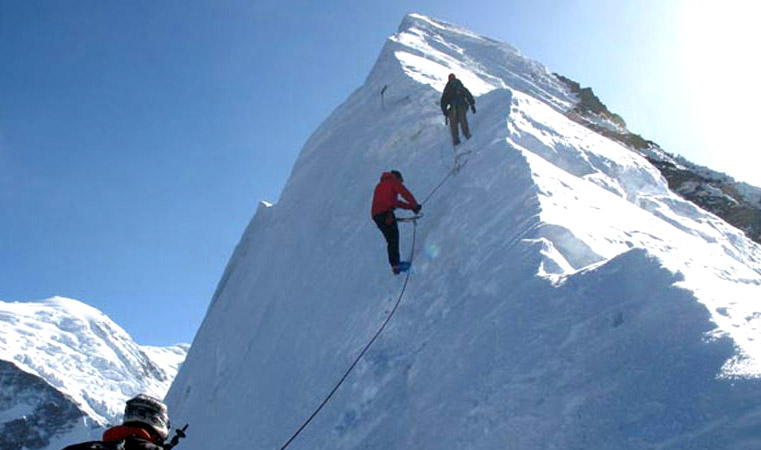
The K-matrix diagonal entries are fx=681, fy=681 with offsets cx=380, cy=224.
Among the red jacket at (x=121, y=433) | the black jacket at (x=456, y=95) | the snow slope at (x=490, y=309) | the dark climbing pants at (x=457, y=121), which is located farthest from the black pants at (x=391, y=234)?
the red jacket at (x=121, y=433)

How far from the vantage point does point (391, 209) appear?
905cm

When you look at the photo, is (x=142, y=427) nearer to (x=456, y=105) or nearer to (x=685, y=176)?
(x=456, y=105)

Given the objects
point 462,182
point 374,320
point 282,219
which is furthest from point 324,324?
point 282,219

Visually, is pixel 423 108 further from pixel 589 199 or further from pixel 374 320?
pixel 374 320

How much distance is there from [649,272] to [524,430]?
151 cm

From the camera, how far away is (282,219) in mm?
16234

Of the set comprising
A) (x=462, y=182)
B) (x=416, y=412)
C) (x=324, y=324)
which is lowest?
(x=416, y=412)

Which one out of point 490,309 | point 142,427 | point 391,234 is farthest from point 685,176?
point 142,427

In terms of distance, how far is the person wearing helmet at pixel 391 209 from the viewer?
8.67 metres

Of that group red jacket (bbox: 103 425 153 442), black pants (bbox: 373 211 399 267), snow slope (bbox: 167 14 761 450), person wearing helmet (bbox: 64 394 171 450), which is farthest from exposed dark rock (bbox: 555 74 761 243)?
red jacket (bbox: 103 425 153 442)

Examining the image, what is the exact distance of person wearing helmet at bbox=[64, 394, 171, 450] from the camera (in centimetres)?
319

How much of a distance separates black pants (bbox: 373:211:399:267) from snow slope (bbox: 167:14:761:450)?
263 millimetres

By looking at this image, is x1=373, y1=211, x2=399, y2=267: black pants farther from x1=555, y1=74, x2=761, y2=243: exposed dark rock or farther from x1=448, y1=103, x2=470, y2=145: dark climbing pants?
x1=555, y1=74, x2=761, y2=243: exposed dark rock

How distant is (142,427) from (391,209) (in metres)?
5.84
